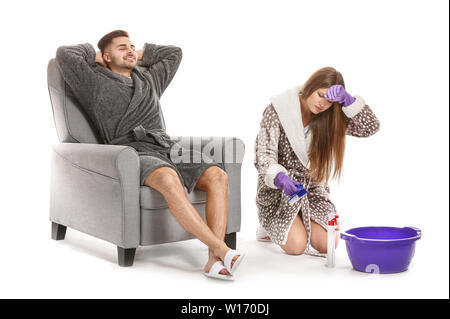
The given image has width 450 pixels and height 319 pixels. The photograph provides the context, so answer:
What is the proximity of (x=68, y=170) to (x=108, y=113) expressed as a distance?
382 mm

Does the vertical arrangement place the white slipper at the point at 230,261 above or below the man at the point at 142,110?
below

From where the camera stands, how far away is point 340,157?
2.80 meters

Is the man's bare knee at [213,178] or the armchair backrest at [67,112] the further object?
the armchair backrest at [67,112]

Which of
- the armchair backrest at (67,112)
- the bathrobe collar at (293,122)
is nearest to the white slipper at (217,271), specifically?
the bathrobe collar at (293,122)

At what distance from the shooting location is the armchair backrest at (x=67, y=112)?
3004mm

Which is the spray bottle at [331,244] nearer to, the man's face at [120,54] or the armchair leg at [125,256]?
the armchair leg at [125,256]

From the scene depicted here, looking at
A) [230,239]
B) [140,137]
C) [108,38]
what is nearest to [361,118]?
[230,239]

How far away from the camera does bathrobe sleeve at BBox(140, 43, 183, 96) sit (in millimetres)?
3164

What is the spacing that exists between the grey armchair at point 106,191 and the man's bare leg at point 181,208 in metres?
0.09

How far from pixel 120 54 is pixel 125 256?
1.14m

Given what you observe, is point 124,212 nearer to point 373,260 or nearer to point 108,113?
point 108,113

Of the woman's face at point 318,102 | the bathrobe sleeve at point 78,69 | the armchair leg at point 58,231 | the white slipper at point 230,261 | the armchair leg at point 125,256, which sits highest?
the bathrobe sleeve at point 78,69

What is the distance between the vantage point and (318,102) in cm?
272

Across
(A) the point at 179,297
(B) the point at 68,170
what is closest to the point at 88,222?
(B) the point at 68,170
